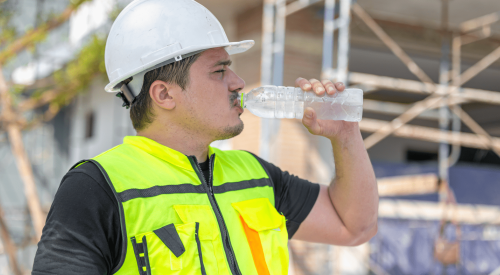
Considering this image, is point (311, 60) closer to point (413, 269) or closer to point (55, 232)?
point (413, 269)

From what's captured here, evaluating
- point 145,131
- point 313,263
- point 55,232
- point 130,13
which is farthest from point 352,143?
point 313,263

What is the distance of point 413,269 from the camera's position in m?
5.61

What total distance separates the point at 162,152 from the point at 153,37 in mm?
376

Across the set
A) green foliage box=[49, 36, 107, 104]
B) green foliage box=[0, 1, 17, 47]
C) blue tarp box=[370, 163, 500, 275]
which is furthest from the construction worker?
green foliage box=[49, 36, 107, 104]

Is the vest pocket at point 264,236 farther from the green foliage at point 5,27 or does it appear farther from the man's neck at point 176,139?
the green foliage at point 5,27

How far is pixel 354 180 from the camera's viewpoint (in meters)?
1.77

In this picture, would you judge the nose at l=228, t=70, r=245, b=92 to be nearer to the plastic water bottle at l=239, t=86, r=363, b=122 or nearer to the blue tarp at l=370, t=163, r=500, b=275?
the plastic water bottle at l=239, t=86, r=363, b=122

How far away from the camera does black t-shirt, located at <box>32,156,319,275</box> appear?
1.15 m

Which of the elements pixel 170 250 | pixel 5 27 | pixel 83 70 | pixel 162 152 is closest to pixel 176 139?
pixel 162 152

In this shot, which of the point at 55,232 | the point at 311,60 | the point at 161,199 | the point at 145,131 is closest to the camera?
the point at 55,232

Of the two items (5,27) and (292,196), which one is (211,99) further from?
(5,27)

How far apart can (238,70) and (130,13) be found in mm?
5018

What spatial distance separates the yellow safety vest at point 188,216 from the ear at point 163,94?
13cm

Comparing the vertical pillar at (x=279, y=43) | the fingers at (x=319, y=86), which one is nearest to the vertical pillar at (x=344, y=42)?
the vertical pillar at (x=279, y=43)
